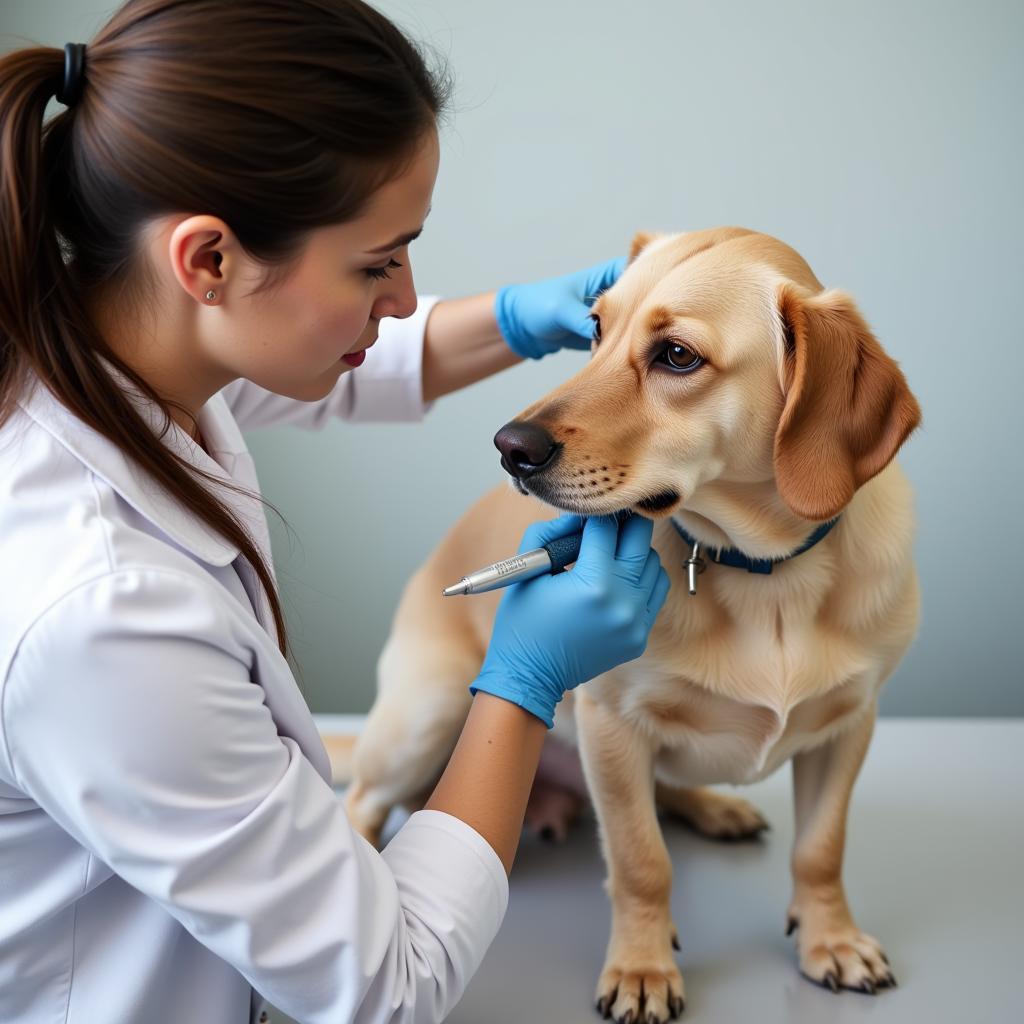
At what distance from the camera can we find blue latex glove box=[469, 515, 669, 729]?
1.06 metres

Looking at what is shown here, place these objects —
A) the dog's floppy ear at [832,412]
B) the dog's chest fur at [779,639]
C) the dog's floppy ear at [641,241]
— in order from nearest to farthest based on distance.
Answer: the dog's floppy ear at [832,412] < the dog's chest fur at [779,639] < the dog's floppy ear at [641,241]

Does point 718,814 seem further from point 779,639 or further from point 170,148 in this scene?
point 170,148

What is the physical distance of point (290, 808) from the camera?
0.82 m

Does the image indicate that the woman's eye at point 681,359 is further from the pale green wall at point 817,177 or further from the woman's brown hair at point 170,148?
Answer: the pale green wall at point 817,177

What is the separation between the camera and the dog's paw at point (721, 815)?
5.24ft

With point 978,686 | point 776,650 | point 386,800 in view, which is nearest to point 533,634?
point 776,650

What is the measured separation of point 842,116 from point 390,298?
140 centimetres

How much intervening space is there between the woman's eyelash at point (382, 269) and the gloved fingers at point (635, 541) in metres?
0.36

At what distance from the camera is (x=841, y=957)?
1.23 metres

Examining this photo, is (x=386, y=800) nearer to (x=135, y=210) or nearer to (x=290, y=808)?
(x=290, y=808)

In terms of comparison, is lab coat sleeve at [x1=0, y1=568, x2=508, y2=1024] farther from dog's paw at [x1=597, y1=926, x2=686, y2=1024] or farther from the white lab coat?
dog's paw at [x1=597, y1=926, x2=686, y2=1024]

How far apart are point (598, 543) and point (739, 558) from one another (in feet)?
0.60

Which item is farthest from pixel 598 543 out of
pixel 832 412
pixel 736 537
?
pixel 832 412

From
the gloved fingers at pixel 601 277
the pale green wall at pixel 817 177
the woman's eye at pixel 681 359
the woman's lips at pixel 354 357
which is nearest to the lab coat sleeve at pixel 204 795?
the woman's lips at pixel 354 357
